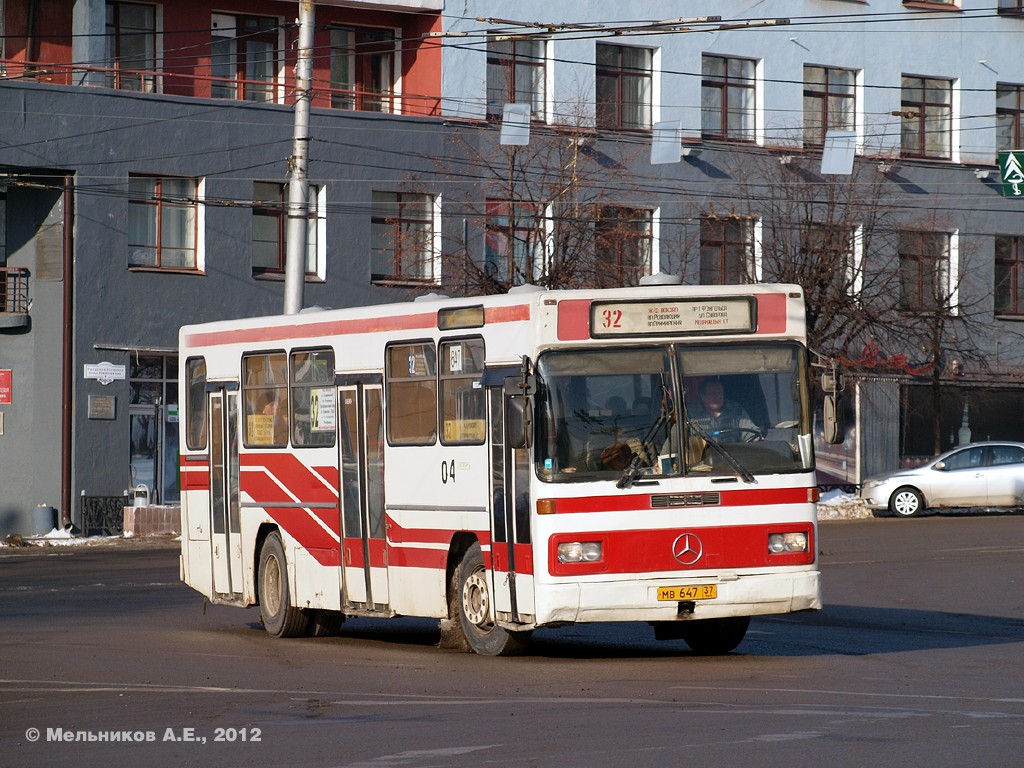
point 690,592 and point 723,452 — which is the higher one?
point 723,452

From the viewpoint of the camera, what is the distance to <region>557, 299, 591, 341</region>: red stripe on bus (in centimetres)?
1380

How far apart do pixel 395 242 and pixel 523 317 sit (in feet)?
83.8

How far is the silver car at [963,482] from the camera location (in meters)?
36.7

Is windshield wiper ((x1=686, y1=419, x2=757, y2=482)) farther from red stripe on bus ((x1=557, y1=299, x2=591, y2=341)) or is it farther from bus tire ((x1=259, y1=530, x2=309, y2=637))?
bus tire ((x1=259, y1=530, x2=309, y2=637))

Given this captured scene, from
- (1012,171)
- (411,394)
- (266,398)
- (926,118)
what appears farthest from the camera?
(926,118)

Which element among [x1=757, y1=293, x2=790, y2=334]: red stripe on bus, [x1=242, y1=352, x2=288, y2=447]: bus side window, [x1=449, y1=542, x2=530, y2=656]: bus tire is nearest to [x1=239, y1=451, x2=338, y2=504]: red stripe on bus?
[x1=242, y1=352, x2=288, y2=447]: bus side window

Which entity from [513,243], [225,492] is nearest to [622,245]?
[513,243]

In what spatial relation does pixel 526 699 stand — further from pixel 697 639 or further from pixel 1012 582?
pixel 1012 582

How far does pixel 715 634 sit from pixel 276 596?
4.45 metres

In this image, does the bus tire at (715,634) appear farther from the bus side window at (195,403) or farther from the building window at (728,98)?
the building window at (728,98)

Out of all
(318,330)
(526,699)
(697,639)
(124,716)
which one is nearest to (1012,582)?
(697,639)

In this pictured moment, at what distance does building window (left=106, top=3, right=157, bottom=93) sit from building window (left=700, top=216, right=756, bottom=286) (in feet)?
41.6

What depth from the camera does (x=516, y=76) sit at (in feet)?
132

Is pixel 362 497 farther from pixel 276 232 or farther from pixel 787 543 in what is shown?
pixel 276 232
